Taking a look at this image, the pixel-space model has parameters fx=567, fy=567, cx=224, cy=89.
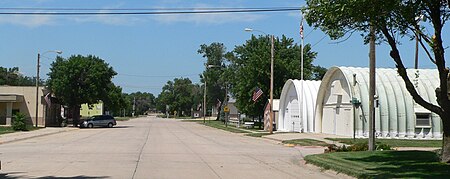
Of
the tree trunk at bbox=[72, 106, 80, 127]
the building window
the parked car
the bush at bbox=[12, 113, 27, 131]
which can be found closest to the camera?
the building window

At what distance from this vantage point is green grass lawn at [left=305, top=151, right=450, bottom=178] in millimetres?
14836

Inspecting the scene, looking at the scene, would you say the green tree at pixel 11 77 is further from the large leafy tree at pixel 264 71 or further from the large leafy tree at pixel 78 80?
the large leafy tree at pixel 264 71

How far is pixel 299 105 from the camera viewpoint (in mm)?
53000

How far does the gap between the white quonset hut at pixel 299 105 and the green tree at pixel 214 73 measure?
175 ft

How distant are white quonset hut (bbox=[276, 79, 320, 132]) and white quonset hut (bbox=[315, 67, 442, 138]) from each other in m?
4.20

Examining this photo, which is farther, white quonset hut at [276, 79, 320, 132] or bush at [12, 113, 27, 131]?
white quonset hut at [276, 79, 320, 132]

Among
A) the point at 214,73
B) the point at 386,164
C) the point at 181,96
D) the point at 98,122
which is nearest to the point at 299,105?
the point at 98,122

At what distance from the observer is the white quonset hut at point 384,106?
1641 inches

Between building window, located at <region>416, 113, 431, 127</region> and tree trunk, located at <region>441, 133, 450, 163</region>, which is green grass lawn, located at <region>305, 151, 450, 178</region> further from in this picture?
building window, located at <region>416, 113, 431, 127</region>

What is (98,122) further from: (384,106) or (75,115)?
(384,106)

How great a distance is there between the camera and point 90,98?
67.0 metres

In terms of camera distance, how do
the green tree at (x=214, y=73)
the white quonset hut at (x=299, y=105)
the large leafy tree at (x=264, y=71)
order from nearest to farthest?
1. the white quonset hut at (x=299, y=105)
2. the large leafy tree at (x=264, y=71)
3. the green tree at (x=214, y=73)

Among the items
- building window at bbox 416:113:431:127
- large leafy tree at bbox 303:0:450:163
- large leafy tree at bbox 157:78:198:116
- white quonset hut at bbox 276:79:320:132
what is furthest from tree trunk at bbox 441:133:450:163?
large leafy tree at bbox 157:78:198:116

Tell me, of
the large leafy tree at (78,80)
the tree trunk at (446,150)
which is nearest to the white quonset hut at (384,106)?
the tree trunk at (446,150)
